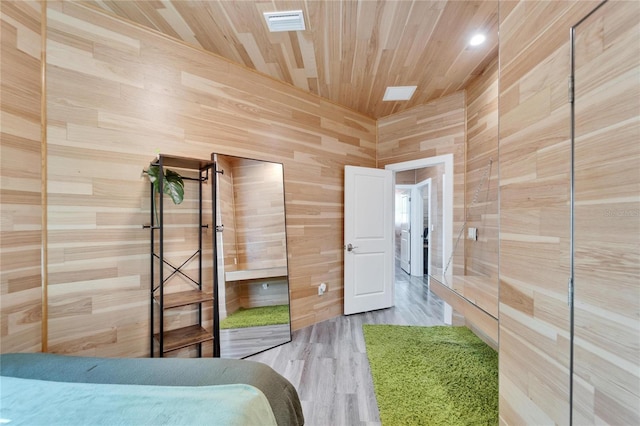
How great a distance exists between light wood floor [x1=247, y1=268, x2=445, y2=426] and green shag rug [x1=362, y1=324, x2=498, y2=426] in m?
0.12

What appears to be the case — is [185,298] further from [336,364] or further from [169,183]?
[336,364]

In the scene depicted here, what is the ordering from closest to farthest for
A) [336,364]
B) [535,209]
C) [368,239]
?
1. [535,209]
2. [336,364]
3. [368,239]

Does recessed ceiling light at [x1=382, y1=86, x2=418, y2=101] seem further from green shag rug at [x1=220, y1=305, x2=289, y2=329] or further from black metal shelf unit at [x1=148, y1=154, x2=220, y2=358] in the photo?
green shag rug at [x1=220, y1=305, x2=289, y2=329]

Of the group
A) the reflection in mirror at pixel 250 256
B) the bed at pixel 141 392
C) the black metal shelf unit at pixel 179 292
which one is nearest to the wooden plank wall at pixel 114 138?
the black metal shelf unit at pixel 179 292

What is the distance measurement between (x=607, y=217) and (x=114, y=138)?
2.70 meters

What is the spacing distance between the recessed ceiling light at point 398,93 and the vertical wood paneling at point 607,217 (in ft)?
7.50

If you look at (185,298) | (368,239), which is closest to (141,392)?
(185,298)

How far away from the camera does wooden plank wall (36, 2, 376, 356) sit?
171cm

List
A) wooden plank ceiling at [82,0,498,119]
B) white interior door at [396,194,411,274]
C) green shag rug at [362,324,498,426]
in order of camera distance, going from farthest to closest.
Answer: white interior door at [396,194,411,274] → wooden plank ceiling at [82,0,498,119] → green shag rug at [362,324,498,426]

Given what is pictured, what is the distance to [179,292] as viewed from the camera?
215 cm

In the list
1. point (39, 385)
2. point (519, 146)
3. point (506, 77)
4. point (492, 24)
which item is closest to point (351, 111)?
point (492, 24)

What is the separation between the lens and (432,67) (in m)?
2.57

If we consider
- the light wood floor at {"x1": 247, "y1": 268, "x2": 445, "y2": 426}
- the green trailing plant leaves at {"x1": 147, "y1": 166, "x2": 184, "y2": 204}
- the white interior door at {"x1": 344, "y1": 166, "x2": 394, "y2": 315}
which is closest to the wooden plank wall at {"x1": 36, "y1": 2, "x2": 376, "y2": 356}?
the green trailing plant leaves at {"x1": 147, "y1": 166, "x2": 184, "y2": 204}

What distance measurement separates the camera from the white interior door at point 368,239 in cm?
337
